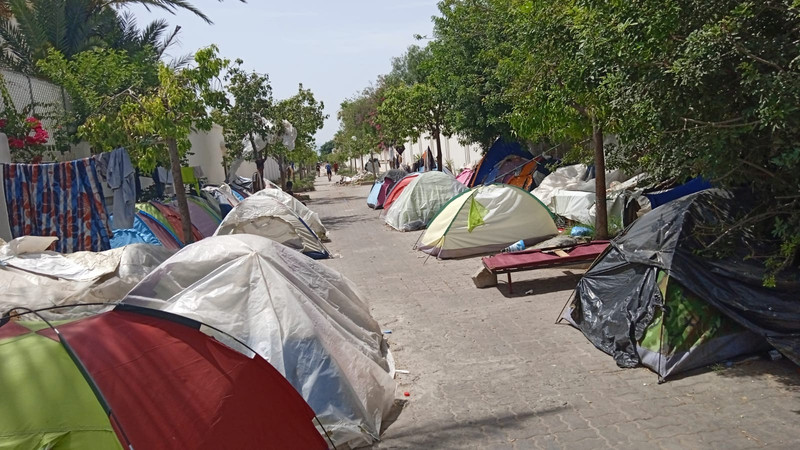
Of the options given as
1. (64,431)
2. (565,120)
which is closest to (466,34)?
(565,120)

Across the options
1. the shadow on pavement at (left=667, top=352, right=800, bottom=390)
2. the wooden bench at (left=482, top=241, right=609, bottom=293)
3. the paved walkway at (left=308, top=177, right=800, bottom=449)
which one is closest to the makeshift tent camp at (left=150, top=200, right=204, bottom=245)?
the paved walkway at (left=308, top=177, right=800, bottom=449)

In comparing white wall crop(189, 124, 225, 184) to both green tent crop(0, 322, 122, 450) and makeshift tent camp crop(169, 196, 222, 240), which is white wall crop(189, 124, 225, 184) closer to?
makeshift tent camp crop(169, 196, 222, 240)

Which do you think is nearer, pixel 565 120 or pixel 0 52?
pixel 565 120

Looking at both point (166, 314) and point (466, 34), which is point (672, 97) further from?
point (466, 34)

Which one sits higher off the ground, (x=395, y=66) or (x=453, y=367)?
(x=395, y=66)

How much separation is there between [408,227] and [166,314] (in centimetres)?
1332

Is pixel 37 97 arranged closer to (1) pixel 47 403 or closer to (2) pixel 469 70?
(2) pixel 469 70

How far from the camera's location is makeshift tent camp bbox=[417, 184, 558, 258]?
1345 centimetres

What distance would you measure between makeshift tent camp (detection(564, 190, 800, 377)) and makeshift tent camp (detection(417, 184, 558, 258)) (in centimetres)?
626

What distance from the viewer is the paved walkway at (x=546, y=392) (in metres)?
5.39

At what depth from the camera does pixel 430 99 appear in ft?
81.2

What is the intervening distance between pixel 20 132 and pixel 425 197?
390 inches

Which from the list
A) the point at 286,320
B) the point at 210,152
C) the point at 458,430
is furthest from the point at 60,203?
the point at 210,152

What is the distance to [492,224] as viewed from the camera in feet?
44.3
